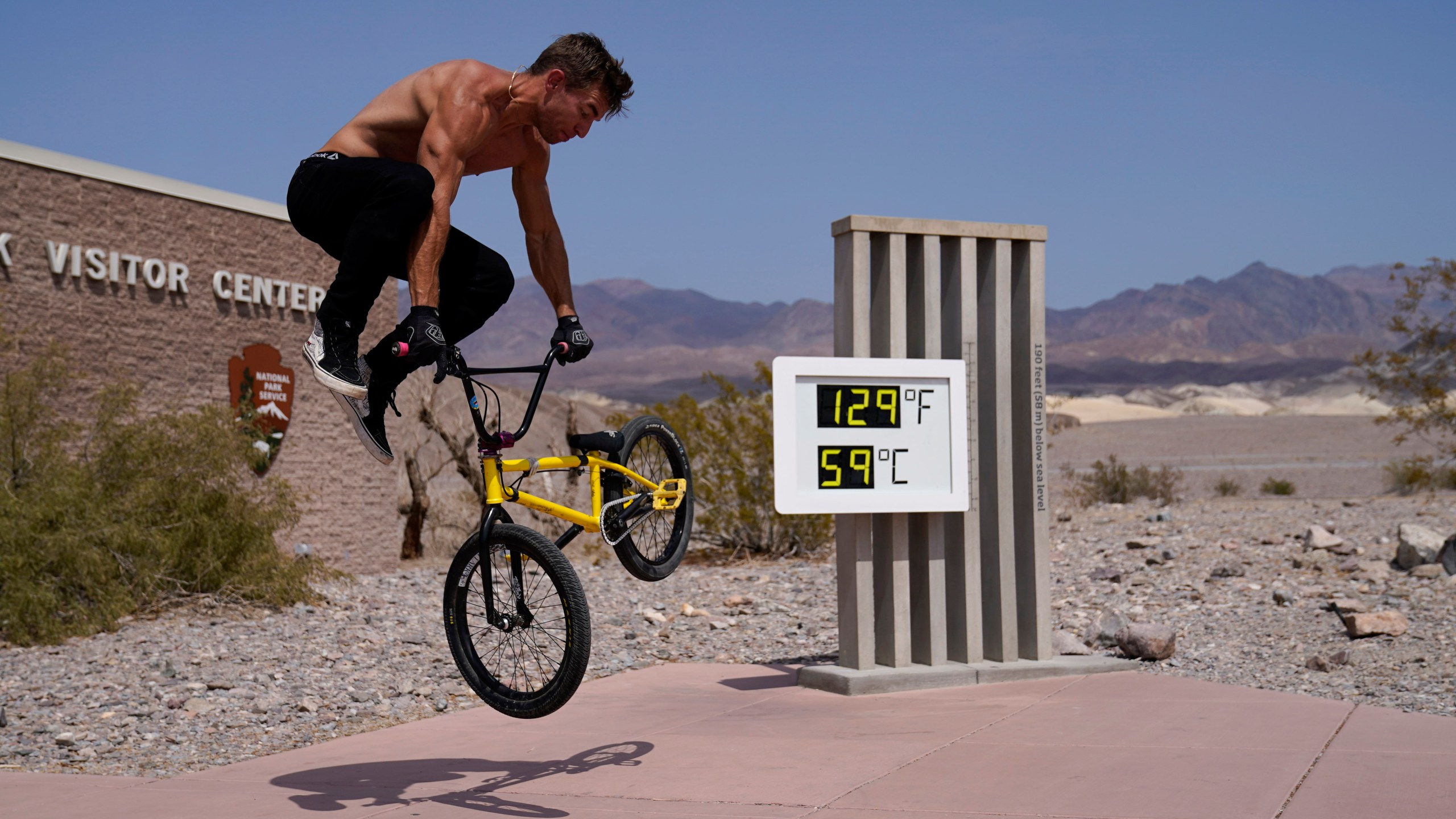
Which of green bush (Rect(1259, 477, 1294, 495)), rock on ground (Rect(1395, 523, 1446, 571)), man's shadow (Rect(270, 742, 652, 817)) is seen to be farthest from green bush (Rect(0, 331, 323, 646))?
green bush (Rect(1259, 477, 1294, 495))

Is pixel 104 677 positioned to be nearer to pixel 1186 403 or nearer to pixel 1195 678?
pixel 1195 678

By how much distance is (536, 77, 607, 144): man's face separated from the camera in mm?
4375

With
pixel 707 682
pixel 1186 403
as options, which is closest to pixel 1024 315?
pixel 707 682

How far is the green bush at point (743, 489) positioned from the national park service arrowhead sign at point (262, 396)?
14.1 feet

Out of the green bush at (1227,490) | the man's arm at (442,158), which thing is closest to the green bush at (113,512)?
the man's arm at (442,158)

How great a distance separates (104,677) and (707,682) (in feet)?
12.4

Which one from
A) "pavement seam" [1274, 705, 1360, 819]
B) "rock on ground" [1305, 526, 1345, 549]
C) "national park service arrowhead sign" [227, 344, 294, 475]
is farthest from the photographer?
"national park service arrowhead sign" [227, 344, 294, 475]

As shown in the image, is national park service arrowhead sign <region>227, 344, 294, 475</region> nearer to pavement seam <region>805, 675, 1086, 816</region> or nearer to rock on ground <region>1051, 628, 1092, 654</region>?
rock on ground <region>1051, 628, 1092, 654</region>

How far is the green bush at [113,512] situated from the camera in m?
9.41

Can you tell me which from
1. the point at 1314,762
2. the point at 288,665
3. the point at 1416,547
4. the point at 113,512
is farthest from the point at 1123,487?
the point at 1314,762

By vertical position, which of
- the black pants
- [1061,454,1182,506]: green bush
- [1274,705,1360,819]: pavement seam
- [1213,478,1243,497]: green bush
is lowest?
[1274,705,1360,819]: pavement seam

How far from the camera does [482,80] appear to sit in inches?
170

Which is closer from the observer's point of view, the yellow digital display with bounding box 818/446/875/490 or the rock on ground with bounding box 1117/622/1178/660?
the yellow digital display with bounding box 818/446/875/490

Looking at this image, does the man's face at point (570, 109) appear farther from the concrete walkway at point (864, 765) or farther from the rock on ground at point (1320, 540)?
the rock on ground at point (1320, 540)
